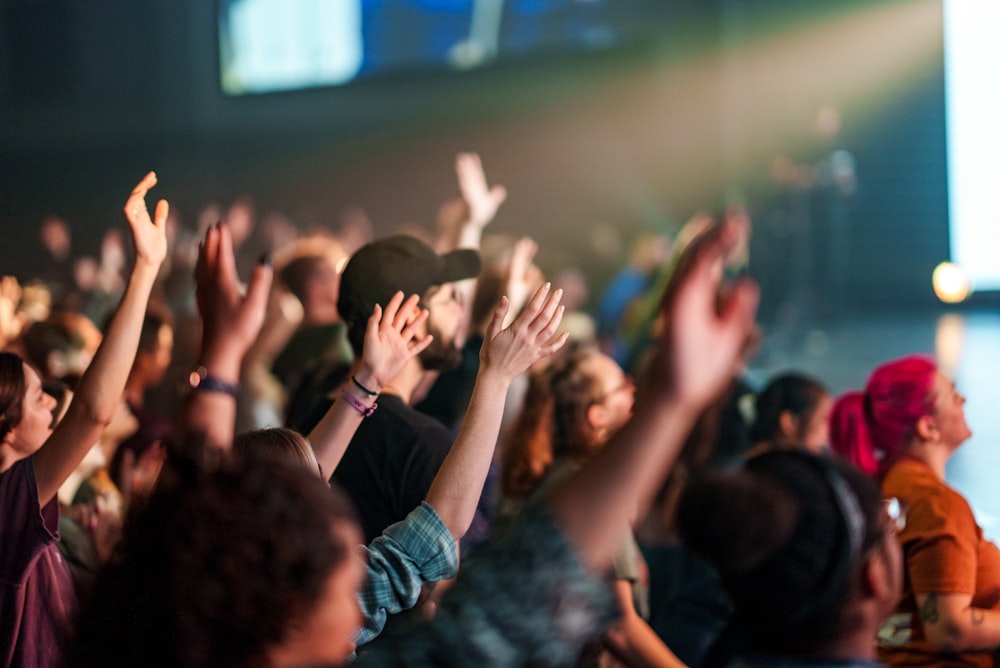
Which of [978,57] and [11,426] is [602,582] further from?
[978,57]

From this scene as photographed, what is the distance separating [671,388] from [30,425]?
4.13 ft

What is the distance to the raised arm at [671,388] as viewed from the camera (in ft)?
2.63

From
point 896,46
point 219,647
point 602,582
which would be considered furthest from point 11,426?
point 896,46

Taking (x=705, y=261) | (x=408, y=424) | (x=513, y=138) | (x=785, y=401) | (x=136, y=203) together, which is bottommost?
(x=785, y=401)

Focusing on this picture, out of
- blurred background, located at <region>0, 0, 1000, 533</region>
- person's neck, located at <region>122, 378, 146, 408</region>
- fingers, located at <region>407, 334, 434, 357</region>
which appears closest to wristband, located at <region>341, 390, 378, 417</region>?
fingers, located at <region>407, 334, 434, 357</region>

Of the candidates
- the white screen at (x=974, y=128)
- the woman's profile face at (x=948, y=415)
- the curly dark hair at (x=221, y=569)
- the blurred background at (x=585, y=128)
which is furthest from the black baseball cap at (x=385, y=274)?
the white screen at (x=974, y=128)

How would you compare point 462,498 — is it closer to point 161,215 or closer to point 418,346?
point 418,346

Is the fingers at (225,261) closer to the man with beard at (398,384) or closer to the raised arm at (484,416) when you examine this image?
the man with beard at (398,384)

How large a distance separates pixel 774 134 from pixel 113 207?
237 inches

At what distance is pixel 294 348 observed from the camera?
12.6 ft

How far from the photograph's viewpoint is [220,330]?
1.57 meters

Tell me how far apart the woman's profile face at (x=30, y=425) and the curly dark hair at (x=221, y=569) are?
2.79 ft

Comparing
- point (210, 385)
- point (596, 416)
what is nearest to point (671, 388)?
point (210, 385)

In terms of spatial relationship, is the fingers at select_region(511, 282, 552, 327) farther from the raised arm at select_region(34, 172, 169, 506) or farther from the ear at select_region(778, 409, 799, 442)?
the ear at select_region(778, 409, 799, 442)
